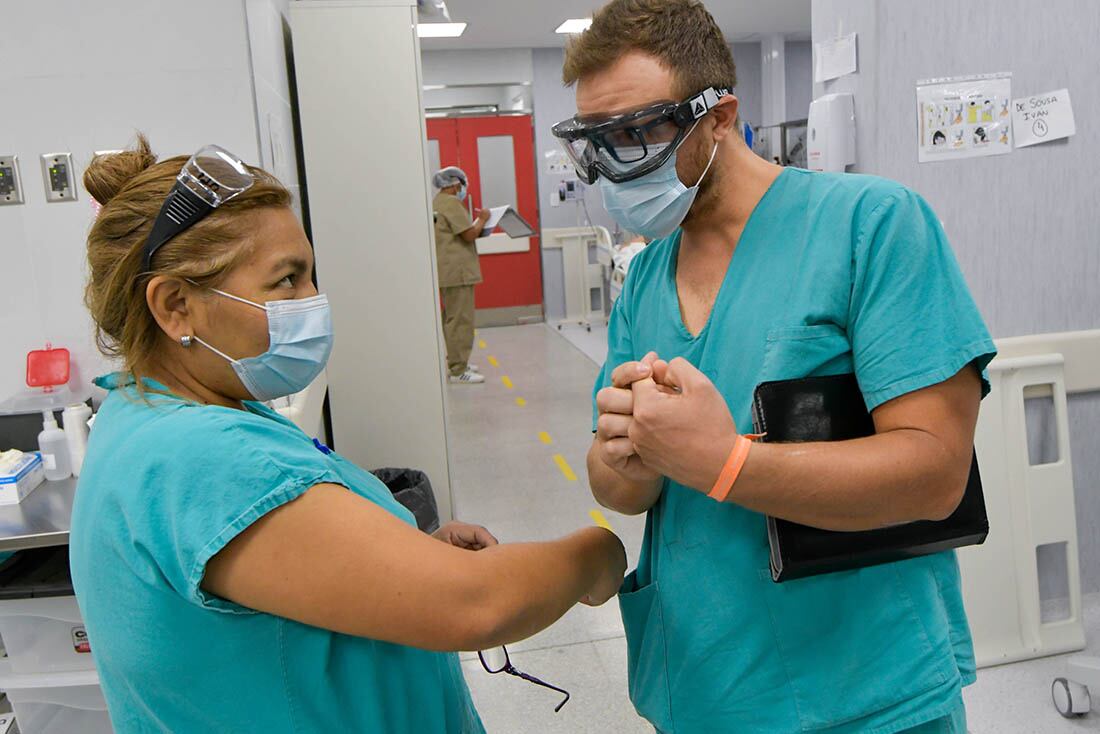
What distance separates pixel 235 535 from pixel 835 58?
2.61 meters

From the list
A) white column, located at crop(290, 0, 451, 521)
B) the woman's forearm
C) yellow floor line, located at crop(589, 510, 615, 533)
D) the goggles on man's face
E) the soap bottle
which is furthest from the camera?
yellow floor line, located at crop(589, 510, 615, 533)

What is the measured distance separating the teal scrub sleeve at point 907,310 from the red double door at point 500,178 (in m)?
8.49

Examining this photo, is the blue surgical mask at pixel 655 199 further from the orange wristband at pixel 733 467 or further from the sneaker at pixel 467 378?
the sneaker at pixel 467 378

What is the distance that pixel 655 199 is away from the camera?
1165 millimetres

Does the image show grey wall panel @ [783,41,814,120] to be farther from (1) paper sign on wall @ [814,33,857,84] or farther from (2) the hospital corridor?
(2) the hospital corridor

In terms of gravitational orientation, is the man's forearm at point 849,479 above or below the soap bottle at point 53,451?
above

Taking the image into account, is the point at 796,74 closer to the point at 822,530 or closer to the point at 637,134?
the point at 637,134

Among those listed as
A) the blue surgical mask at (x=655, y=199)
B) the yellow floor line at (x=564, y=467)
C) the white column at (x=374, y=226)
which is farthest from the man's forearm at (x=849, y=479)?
the yellow floor line at (x=564, y=467)

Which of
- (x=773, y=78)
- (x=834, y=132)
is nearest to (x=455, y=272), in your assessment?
(x=834, y=132)

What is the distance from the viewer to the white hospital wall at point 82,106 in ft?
8.33

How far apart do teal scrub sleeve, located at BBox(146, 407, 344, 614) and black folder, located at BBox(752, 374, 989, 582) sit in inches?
19.5

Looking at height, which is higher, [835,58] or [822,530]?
[835,58]

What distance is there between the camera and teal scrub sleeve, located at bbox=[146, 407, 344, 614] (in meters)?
0.79

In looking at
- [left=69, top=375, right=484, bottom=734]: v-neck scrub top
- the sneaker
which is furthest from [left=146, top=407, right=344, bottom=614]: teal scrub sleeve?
the sneaker
